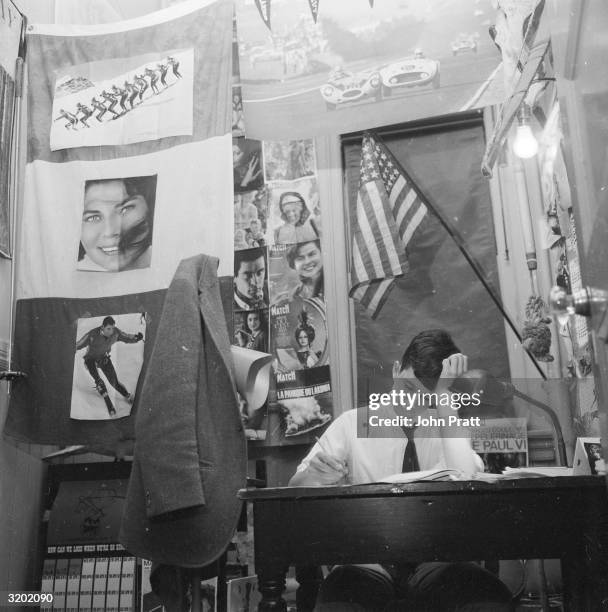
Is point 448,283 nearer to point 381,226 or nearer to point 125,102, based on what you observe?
point 381,226

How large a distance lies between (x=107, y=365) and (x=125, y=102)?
1.09 metres

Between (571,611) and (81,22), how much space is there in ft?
10.1

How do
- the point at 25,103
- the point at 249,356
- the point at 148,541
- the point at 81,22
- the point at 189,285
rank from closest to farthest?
the point at 148,541, the point at 189,285, the point at 249,356, the point at 25,103, the point at 81,22

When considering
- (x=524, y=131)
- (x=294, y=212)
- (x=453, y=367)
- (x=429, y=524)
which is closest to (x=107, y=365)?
(x=294, y=212)

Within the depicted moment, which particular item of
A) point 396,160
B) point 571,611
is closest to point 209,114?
point 396,160

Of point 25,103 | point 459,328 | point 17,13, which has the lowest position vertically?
point 459,328

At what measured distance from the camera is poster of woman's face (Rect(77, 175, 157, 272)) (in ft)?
9.42

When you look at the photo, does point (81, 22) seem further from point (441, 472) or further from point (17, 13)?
point (441, 472)

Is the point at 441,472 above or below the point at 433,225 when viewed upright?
below

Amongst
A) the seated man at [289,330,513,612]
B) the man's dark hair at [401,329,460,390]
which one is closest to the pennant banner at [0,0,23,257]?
the seated man at [289,330,513,612]

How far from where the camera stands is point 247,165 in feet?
10.8

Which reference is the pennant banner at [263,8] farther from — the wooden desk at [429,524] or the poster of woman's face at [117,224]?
the wooden desk at [429,524]

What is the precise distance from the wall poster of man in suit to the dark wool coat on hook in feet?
1.74

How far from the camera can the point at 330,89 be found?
277 centimetres
